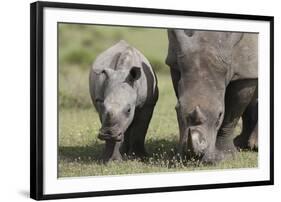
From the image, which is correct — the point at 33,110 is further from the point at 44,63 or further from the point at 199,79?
the point at 199,79

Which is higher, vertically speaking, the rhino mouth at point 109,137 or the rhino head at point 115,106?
the rhino head at point 115,106

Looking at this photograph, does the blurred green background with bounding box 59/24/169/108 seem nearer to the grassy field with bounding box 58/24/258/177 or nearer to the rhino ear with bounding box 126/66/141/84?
→ the grassy field with bounding box 58/24/258/177

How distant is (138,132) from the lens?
5.25 m

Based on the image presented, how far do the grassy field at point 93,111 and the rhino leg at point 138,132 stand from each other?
4 centimetres

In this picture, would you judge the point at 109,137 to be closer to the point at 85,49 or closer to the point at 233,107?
the point at 85,49

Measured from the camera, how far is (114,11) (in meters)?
5.08

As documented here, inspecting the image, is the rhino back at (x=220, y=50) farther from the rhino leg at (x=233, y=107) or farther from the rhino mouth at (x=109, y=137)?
the rhino mouth at (x=109, y=137)

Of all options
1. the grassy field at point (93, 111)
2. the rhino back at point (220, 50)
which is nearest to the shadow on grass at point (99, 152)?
the grassy field at point (93, 111)

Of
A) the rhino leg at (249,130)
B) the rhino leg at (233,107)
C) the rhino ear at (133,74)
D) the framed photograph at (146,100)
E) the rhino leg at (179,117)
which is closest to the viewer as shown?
the framed photograph at (146,100)

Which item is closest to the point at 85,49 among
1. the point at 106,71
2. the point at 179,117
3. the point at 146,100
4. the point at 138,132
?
the point at 106,71

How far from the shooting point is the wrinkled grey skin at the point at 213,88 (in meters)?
5.41

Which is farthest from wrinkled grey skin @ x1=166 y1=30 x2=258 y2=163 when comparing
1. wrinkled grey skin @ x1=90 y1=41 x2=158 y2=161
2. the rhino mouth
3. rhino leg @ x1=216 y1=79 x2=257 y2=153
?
the rhino mouth

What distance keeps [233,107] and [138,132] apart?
2.74 feet

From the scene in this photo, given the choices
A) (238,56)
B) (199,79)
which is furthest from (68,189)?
(238,56)
